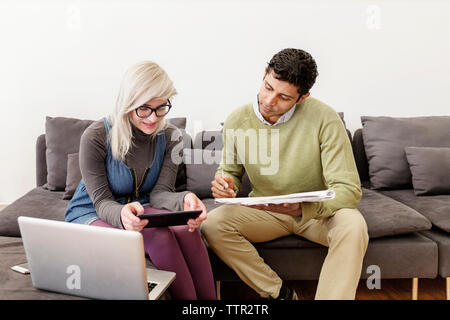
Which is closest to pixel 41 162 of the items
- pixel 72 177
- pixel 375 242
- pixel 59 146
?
pixel 59 146

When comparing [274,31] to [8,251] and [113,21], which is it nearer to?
[113,21]

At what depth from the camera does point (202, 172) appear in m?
2.14

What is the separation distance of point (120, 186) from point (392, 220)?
1176 millimetres

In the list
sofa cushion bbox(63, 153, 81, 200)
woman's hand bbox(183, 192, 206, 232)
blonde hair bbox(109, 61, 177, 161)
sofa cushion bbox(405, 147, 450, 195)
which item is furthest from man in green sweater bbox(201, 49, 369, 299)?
sofa cushion bbox(63, 153, 81, 200)

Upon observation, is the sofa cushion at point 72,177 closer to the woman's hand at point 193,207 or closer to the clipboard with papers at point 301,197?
A: the woman's hand at point 193,207

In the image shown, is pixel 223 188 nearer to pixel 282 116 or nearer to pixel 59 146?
pixel 282 116

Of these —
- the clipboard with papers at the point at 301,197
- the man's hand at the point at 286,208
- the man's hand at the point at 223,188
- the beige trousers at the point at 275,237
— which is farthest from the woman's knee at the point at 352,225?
the man's hand at the point at 223,188

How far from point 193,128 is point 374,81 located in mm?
1292

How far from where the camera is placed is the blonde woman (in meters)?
1.28

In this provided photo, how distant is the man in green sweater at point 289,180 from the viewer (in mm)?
1390

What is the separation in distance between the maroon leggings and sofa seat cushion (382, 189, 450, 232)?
1095mm

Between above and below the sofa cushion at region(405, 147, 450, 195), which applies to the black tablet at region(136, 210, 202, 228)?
above

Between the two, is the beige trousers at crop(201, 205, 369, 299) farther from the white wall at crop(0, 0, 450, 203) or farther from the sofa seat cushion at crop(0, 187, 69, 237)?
the white wall at crop(0, 0, 450, 203)

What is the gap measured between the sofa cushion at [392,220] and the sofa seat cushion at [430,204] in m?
0.08
